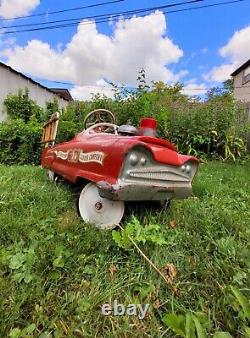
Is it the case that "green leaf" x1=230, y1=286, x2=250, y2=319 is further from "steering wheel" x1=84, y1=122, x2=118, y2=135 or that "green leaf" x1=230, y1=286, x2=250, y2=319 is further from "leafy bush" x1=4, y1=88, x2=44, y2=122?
"leafy bush" x1=4, y1=88, x2=44, y2=122

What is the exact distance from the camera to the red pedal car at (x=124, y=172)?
2.04 meters

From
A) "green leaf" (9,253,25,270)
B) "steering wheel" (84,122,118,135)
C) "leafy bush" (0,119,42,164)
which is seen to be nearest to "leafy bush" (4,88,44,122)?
"leafy bush" (0,119,42,164)

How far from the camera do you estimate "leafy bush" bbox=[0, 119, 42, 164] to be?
675 centimetres

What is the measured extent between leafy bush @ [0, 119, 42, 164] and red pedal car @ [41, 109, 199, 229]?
174 inches

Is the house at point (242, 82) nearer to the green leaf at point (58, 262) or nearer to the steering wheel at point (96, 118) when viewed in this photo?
the steering wheel at point (96, 118)

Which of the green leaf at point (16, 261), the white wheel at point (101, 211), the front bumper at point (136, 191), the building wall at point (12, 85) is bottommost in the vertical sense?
the green leaf at point (16, 261)

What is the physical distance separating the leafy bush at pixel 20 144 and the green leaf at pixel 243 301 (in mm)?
5906

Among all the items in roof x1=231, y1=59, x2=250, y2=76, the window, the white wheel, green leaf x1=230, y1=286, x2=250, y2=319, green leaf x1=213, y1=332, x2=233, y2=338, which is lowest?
green leaf x1=213, y1=332, x2=233, y2=338

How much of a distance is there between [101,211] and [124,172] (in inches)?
15.7

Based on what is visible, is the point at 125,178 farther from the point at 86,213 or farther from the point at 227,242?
the point at 227,242

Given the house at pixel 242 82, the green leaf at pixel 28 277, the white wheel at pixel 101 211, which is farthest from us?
the house at pixel 242 82

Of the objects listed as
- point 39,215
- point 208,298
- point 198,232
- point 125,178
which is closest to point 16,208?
point 39,215

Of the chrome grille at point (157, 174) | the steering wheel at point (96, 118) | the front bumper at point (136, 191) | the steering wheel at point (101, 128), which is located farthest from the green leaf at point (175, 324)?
the steering wheel at point (96, 118)

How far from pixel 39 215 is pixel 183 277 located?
1256mm
